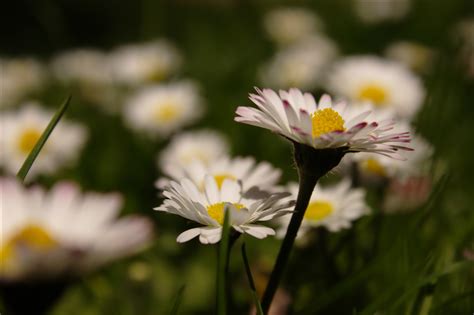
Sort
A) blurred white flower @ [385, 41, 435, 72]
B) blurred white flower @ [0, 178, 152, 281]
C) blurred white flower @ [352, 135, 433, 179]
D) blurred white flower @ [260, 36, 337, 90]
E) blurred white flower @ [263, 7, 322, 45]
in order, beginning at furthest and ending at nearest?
blurred white flower @ [263, 7, 322, 45] → blurred white flower @ [385, 41, 435, 72] → blurred white flower @ [260, 36, 337, 90] → blurred white flower @ [352, 135, 433, 179] → blurred white flower @ [0, 178, 152, 281]

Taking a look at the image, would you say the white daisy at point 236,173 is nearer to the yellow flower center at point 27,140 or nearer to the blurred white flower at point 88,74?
the yellow flower center at point 27,140

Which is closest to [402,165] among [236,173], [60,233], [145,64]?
[236,173]

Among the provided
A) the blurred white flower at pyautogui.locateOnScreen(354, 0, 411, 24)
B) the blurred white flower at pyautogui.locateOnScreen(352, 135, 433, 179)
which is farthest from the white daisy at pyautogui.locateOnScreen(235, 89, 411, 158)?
the blurred white flower at pyautogui.locateOnScreen(354, 0, 411, 24)

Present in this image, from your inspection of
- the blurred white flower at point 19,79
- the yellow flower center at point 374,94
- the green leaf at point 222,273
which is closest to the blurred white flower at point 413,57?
the yellow flower center at point 374,94

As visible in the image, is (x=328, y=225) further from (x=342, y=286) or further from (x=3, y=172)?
(x=3, y=172)

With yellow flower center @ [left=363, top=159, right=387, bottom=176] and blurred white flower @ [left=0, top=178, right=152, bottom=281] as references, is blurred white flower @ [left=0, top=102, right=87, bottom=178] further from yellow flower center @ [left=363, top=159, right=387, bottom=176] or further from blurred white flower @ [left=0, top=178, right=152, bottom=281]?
blurred white flower @ [left=0, top=178, right=152, bottom=281]

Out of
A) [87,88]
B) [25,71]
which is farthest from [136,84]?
[25,71]
